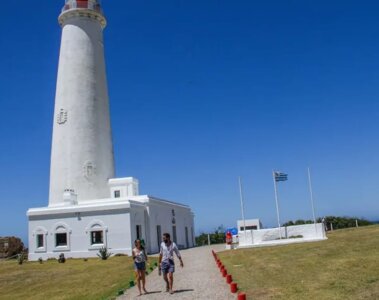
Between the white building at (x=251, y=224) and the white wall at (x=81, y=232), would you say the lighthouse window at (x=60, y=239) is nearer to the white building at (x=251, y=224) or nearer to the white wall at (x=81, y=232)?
the white wall at (x=81, y=232)

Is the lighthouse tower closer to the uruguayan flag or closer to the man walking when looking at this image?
the uruguayan flag

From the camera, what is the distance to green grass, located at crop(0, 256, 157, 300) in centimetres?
1712

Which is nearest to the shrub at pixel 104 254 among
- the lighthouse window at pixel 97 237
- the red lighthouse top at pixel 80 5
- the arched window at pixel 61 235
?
the lighthouse window at pixel 97 237

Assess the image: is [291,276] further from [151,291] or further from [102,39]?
[102,39]

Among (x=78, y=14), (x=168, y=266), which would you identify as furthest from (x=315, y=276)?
(x=78, y=14)

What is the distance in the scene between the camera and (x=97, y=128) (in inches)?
1490

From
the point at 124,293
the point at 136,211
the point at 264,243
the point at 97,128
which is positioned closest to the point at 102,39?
the point at 97,128

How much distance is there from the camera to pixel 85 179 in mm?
36938

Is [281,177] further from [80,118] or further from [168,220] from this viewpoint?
[80,118]

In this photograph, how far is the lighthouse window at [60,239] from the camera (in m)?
34.2

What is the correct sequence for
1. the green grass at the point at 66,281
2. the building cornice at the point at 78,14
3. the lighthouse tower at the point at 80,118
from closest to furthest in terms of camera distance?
the green grass at the point at 66,281, the lighthouse tower at the point at 80,118, the building cornice at the point at 78,14

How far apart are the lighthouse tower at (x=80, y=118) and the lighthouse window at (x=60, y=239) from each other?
8.08 ft

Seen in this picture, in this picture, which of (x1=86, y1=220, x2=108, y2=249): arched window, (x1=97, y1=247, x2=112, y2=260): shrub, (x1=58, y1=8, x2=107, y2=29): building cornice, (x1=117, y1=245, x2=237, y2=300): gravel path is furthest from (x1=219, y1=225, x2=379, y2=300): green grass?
(x1=58, y1=8, x2=107, y2=29): building cornice

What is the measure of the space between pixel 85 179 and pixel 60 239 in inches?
199
